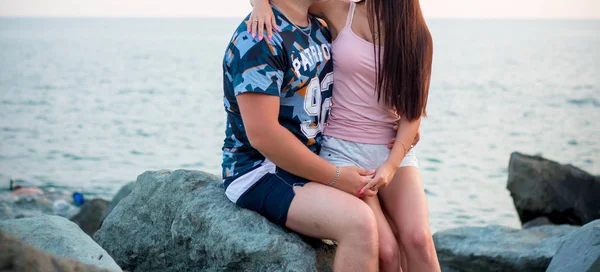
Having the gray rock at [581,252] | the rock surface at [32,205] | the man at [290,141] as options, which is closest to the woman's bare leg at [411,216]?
the man at [290,141]

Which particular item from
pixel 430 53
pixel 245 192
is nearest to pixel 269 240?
pixel 245 192

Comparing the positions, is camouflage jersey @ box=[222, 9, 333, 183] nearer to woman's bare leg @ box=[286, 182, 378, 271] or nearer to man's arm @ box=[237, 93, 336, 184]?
man's arm @ box=[237, 93, 336, 184]

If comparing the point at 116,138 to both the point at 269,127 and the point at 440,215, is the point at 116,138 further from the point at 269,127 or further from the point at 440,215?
the point at 269,127

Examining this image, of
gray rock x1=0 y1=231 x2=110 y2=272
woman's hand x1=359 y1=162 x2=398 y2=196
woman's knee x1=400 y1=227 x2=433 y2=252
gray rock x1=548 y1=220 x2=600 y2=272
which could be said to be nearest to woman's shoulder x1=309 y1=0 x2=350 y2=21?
woman's hand x1=359 y1=162 x2=398 y2=196

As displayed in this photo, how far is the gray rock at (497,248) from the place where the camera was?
5.93m

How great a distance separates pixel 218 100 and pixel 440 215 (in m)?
17.6

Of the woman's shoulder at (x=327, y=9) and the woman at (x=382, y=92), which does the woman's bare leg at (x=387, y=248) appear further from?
the woman's shoulder at (x=327, y=9)

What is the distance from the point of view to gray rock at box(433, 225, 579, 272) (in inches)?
233

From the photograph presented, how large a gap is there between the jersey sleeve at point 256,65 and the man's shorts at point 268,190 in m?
0.42

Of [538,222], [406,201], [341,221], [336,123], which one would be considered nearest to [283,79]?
[336,123]

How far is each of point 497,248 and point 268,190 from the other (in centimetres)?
342

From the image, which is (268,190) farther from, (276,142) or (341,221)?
(341,221)

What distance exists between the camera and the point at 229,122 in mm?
A: 3641

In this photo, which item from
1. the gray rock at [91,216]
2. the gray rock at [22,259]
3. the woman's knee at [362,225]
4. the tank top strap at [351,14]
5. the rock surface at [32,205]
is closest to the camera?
the gray rock at [22,259]
